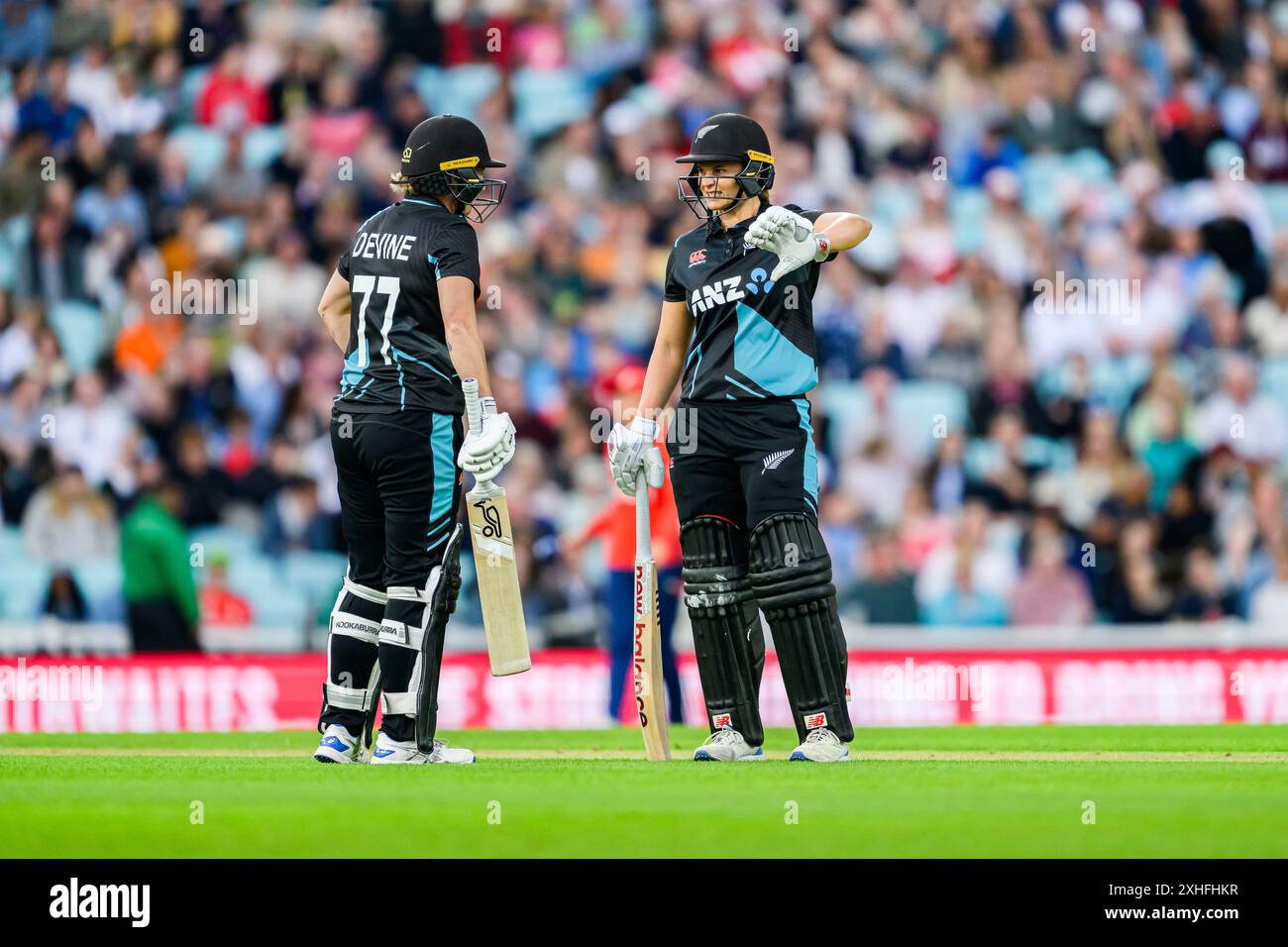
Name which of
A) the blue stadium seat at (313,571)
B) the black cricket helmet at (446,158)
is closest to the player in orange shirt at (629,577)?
the blue stadium seat at (313,571)

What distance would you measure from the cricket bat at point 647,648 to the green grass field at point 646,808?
258 mm

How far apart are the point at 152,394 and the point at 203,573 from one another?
2013 mm

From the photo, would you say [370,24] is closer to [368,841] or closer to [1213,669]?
[1213,669]

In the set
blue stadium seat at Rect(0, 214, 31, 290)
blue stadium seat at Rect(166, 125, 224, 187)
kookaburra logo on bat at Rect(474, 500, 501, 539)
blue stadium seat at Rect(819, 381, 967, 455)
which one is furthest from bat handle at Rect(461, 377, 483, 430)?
blue stadium seat at Rect(166, 125, 224, 187)

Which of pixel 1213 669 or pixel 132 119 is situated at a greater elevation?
pixel 132 119

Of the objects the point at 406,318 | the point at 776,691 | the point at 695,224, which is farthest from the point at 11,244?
the point at 406,318

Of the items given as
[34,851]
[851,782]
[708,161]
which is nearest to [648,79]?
[708,161]

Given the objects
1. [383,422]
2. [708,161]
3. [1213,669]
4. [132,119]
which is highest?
[132,119]

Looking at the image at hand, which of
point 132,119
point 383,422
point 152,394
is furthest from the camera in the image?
point 132,119

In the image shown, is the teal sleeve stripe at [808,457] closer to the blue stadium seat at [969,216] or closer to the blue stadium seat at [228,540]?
the blue stadium seat at [228,540]

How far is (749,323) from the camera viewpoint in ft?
26.1

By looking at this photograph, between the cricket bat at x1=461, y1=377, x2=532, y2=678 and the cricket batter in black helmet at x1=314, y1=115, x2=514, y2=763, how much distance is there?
137 millimetres

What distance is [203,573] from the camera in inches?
582

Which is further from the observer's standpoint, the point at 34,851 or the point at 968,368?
the point at 968,368
